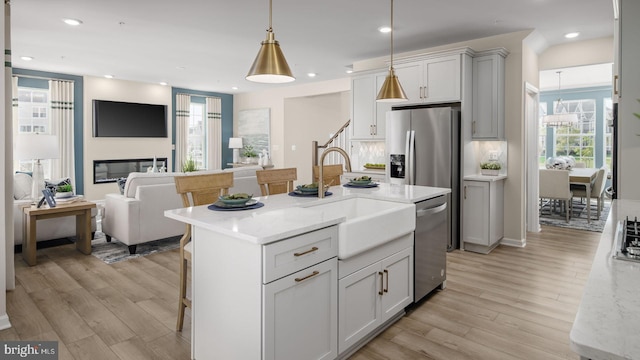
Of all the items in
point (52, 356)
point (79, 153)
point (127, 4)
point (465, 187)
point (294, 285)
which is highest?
point (127, 4)

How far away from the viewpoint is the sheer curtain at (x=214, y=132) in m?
10.0

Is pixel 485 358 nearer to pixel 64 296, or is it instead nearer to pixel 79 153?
pixel 64 296

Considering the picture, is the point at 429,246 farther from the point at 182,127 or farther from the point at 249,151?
the point at 182,127

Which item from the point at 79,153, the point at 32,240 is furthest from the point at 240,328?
the point at 79,153

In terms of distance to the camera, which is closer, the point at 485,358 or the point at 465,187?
the point at 485,358

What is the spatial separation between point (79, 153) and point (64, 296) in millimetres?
5547

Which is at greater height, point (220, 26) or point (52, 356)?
point (220, 26)

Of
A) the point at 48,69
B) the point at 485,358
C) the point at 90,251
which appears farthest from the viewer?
the point at 48,69

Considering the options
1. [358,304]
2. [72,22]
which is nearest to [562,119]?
[358,304]

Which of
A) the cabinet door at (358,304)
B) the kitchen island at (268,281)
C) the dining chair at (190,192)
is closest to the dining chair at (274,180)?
the dining chair at (190,192)

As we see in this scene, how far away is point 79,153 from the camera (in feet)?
25.7

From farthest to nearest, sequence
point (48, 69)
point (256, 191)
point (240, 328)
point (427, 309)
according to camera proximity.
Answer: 1. point (48, 69)
2. point (256, 191)
3. point (427, 309)
4. point (240, 328)

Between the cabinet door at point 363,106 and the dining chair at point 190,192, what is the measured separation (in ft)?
10.9

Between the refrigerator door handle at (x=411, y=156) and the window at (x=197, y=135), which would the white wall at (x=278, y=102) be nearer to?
the window at (x=197, y=135)
